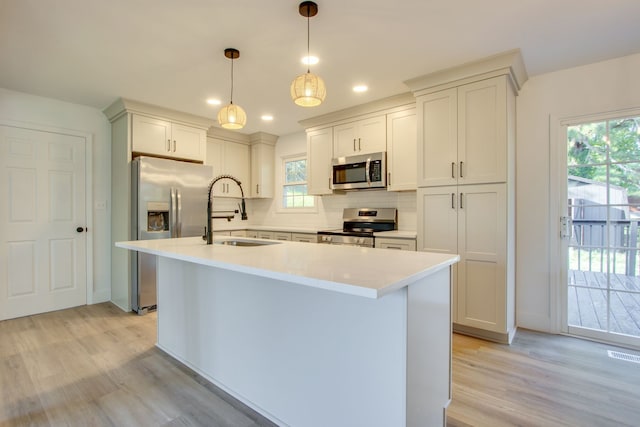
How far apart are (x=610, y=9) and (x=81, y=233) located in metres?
5.34

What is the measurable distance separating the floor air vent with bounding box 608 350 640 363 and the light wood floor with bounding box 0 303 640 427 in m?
0.07

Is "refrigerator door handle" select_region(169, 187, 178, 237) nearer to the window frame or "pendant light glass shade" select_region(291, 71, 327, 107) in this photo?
the window frame

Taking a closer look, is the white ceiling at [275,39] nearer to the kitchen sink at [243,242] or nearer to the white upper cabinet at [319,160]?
the white upper cabinet at [319,160]

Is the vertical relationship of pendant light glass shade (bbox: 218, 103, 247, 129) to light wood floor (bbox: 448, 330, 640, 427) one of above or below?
above

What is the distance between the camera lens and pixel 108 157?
13.3 feet

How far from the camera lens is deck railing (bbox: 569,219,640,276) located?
269 cm

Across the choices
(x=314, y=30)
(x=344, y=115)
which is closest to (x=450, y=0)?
(x=314, y=30)

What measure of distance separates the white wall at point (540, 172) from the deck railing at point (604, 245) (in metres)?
0.20

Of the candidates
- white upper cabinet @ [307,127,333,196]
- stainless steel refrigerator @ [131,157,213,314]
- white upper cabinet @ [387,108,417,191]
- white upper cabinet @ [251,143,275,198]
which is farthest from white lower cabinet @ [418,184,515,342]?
white upper cabinet @ [251,143,275,198]

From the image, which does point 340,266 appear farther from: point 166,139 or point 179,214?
point 166,139

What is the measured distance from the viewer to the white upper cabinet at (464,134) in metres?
2.70

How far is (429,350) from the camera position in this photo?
1.47 metres

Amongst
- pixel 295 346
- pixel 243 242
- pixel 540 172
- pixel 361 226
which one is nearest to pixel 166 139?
pixel 243 242

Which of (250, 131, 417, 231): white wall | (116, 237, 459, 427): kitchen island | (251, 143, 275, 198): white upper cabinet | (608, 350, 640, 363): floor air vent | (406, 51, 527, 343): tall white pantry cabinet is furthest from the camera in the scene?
(251, 143, 275, 198): white upper cabinet
